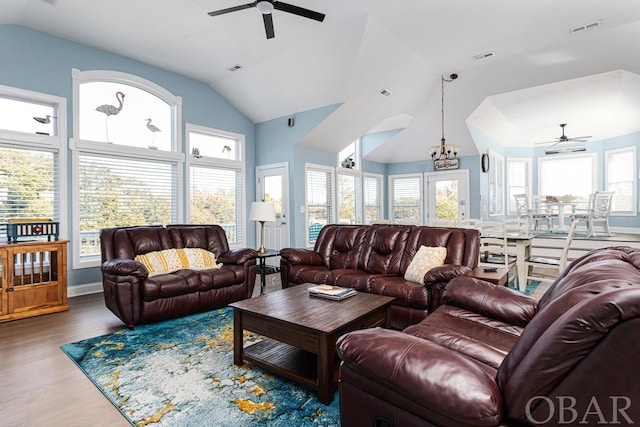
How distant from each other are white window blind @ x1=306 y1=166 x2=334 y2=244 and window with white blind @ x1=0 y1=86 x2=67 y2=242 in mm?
3876

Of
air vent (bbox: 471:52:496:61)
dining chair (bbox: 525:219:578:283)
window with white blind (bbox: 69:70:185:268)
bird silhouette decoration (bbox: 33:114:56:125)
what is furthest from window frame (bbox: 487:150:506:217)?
bird silhouette decoration (bbox: 33:114:56:125)

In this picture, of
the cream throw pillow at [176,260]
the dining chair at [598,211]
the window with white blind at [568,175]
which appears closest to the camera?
the cream throw pillow at [176,260]

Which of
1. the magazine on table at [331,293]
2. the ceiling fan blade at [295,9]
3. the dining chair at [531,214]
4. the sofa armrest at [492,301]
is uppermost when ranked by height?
the ceiling fan blade at [295,9]

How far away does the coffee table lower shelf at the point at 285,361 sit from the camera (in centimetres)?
208

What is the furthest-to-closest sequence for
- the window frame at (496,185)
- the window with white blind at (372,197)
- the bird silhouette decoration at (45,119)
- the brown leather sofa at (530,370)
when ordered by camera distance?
the window with white blind at (372,197) < the window frame at (496,185) < the bird silhouette decoration at (45,119) < the brown leather sofa at (530,370)

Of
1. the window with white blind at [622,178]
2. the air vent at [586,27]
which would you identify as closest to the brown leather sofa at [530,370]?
the air vent at [586,27]

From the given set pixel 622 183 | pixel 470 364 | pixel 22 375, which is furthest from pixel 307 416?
pixel 622 183

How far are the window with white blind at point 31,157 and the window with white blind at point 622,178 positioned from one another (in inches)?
450

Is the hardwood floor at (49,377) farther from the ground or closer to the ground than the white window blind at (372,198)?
closer to the ground

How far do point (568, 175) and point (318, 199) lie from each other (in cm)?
738

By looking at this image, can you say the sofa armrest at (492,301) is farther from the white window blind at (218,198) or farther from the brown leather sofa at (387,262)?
the white window blind at (218,198)

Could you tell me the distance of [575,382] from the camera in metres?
0.87

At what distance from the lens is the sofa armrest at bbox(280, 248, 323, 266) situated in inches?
155

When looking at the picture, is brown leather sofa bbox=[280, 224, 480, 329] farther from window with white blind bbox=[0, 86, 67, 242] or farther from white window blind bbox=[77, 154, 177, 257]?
window with white blind bbox=[0, 86, 67, 242]
